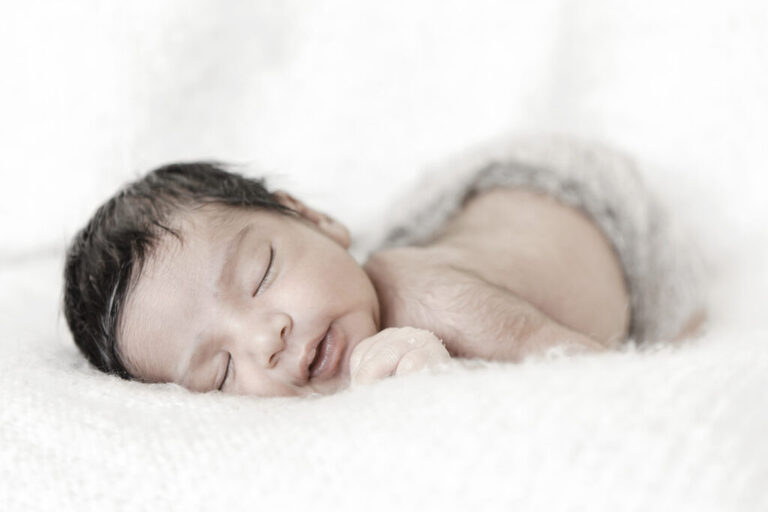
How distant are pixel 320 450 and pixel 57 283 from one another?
110cm

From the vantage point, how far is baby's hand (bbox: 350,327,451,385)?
0.80m

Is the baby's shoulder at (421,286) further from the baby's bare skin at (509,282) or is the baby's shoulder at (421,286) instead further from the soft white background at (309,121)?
the soft white background at (309,121)

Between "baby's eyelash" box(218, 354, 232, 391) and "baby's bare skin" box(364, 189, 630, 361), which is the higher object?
"baby's bare skin" box(364, 189, 630, 361)

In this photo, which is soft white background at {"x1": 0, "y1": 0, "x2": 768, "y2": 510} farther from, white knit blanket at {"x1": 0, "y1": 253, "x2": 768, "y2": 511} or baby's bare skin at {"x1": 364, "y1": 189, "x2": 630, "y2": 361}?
baby's bare skin at {"x1": 364, "y1": 189, "x2": 630, "y2": 361}

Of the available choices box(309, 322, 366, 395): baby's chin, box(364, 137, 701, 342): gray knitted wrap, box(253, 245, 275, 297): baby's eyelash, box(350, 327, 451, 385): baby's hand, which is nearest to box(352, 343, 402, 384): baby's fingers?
box(350, 327, 451, 385): baby's hand

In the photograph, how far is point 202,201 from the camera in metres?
1.12

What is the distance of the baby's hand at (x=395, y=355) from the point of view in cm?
80

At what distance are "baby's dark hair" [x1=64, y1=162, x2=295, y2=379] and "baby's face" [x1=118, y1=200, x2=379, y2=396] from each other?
3cm

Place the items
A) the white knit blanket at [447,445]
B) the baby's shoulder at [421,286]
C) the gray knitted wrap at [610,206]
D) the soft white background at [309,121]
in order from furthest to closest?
the gray knitted wrap at [610,206] → the baby's shoulder at [421,286] → the soft white background at [309,121] → the white knit blanket at [447,445]

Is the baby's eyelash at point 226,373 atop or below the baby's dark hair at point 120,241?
below

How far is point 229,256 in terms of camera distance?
1.02 m

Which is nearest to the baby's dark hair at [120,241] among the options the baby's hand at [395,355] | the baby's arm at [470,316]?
the baby's arm at [470,316]

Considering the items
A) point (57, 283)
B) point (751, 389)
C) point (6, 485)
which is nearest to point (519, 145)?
point (57, 283)

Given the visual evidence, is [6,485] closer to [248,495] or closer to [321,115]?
[248,495]
